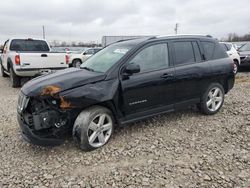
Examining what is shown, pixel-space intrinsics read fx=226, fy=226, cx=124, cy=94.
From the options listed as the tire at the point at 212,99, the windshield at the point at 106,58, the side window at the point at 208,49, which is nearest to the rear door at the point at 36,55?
the windshield at the point at 106,58

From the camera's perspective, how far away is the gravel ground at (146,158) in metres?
2.78

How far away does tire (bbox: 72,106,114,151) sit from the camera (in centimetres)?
327

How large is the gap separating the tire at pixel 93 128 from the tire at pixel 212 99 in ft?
7.15

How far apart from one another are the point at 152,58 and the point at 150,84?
49cm

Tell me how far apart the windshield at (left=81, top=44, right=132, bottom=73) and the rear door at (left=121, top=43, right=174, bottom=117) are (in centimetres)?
26

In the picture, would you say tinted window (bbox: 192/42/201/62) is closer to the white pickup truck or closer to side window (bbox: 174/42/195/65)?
side window (bbox: 174/42/195/65)

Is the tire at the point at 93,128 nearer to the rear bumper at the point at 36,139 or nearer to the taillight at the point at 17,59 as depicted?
the rear bumper at the point at 36,139

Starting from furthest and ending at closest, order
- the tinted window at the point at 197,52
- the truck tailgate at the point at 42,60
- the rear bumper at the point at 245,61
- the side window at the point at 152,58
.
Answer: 1. the rear bumper at the point at 245,61
2. the truck tailgate at the point at 42,60
3. the tinted window at the point at 197,52
4. the side window at the point at 152,58

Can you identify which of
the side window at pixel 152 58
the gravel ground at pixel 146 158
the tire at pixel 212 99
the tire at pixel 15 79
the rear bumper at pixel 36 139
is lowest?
the gravel ground at pixel 146 158

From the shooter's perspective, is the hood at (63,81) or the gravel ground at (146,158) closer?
the gravel ground at (146,158)

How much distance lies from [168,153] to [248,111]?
2.79 m

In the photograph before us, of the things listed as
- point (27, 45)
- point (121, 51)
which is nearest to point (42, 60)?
point (27, 45)

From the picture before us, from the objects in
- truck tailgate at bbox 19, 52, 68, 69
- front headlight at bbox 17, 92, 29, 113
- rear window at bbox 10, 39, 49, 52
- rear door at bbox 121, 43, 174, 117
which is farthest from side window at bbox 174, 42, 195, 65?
rear window at bbox 10, 39, 49, 52

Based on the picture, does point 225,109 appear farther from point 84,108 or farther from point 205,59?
point 84,108
